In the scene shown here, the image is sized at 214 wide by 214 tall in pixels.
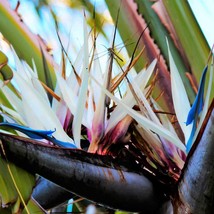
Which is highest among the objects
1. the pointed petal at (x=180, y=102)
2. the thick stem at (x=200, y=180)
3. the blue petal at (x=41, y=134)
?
the blue petal at (x=41, y=134)

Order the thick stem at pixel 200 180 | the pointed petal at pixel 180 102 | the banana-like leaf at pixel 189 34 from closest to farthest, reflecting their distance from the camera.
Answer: the thick stem at pixel 200 180 → the pointed petal at pixel 180 102 → the banana-like leaf at pixel 189 34

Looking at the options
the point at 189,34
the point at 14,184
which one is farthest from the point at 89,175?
the point at 189,34

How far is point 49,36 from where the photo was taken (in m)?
A: 0.95

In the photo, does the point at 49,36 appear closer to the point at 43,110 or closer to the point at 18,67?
the point at 18,67

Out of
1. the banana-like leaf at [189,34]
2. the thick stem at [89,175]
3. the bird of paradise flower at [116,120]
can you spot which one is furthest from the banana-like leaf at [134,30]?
the thick stem at [89,175]

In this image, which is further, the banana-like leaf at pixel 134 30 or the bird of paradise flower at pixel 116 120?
the banana-like leaf at pixel 134 30

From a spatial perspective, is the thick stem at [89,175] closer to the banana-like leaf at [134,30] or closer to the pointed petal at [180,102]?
the pointed petal at [180,102]

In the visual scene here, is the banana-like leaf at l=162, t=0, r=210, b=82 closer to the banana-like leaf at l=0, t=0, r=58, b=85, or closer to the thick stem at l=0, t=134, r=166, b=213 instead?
the banana-like leaf at l=0, t=0, r=58, b=85

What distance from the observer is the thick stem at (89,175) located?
417 millimetres

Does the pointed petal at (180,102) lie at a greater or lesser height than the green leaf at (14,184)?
lesser

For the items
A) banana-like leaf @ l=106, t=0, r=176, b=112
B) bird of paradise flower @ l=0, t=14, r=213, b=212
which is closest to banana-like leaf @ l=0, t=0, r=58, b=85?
banana-like leaf @ l=106, t=0, r=176, b=112

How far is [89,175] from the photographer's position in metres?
0.43

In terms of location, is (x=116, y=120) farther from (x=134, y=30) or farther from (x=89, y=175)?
(x=134, y=30)

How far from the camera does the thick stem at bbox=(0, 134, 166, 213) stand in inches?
16.4
